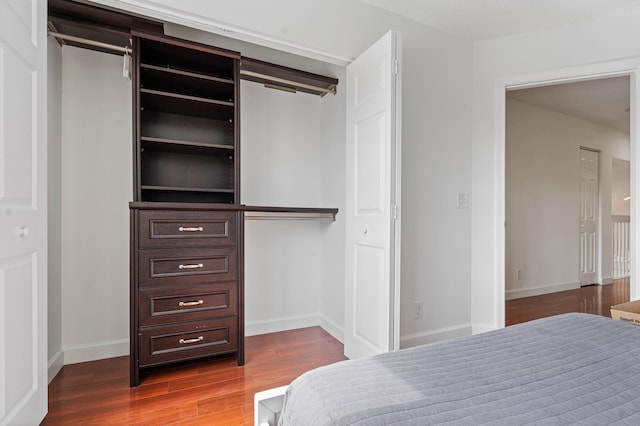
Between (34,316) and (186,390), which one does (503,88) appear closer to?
(186,390)

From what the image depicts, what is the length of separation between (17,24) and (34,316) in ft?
3.99

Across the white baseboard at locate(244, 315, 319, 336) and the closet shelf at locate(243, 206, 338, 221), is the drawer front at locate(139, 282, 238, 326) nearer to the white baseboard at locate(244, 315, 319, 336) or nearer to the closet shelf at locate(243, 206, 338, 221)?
the closet shelf at locate(243, 206, 338, 221)

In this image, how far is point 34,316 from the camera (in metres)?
1.35

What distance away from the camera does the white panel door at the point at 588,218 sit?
15.3 ft

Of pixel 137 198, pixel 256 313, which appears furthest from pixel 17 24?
pixel 256 313

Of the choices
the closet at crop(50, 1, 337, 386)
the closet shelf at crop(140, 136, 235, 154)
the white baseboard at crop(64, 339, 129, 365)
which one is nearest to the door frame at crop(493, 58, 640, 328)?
the closet at crop(50, 1, 337, 386)

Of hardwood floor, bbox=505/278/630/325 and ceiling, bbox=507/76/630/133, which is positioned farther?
ceiling, bbox=507/76/630/133

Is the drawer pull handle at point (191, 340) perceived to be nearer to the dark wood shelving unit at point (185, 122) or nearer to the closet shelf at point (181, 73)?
the dark wood shelving unit at point (185, 122)

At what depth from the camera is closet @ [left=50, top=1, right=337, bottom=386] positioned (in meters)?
1.90

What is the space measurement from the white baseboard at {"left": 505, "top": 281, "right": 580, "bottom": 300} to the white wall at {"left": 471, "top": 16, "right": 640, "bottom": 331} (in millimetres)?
1665

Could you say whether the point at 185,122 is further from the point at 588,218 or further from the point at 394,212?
the point at 588,218

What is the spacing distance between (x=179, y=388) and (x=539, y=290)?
4.52 metres

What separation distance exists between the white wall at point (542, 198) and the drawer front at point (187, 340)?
3587 mm

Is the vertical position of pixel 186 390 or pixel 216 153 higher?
pixel 216 153
